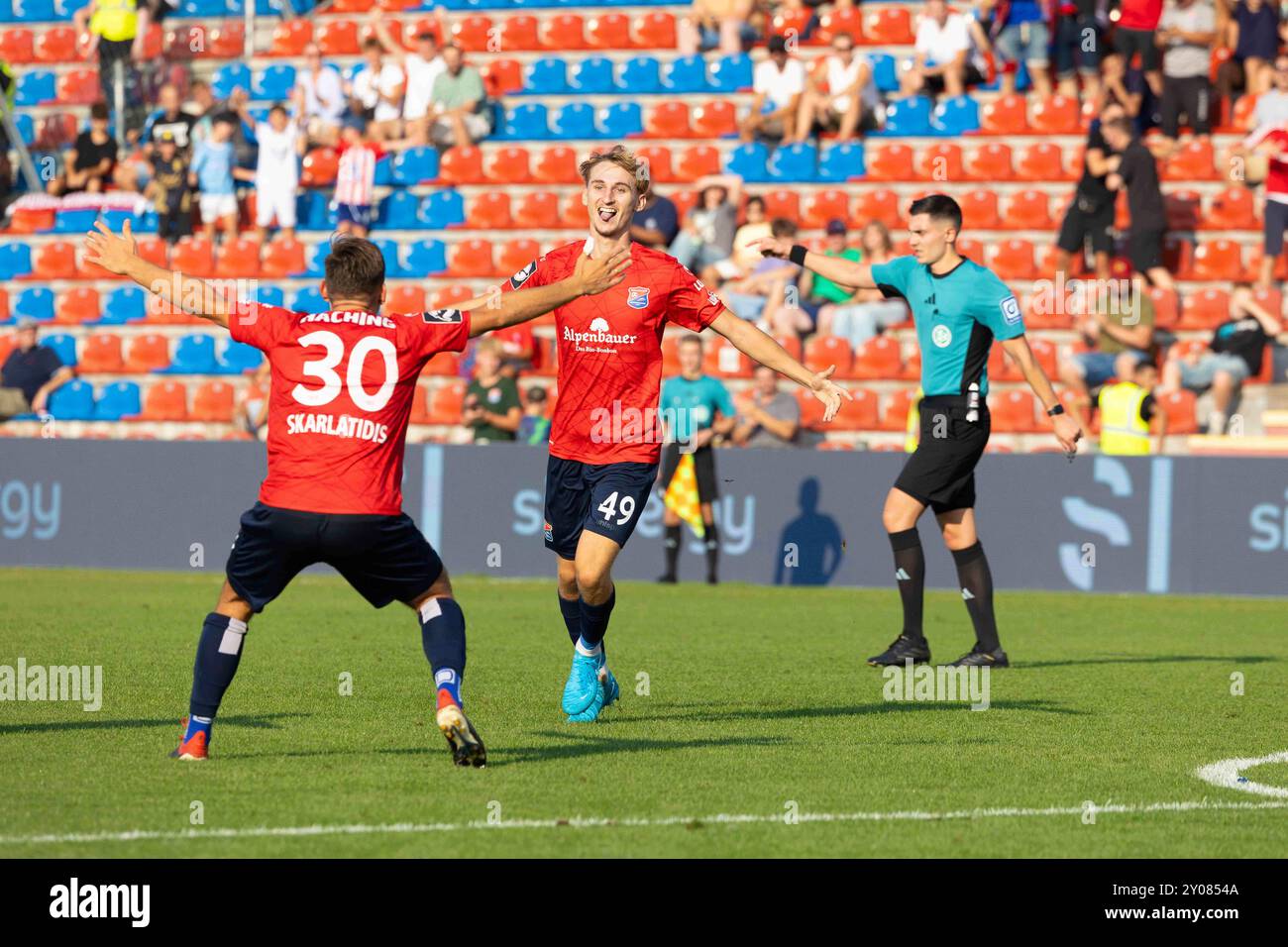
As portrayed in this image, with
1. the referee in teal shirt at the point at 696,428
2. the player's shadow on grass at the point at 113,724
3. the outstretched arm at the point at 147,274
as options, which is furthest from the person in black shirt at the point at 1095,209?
the outstretched arm at the point at 147,274

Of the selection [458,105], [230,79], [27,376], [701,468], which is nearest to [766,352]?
[701,468]

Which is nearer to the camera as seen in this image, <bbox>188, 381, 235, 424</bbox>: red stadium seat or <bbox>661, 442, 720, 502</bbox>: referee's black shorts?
<bbox>661, 442, 720, 502</bbox>: referee's black shorts

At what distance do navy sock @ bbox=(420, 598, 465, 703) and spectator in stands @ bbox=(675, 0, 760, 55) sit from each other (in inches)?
729

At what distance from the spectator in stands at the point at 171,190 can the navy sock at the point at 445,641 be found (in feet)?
59.6

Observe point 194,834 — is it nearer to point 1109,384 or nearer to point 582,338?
point 582,338

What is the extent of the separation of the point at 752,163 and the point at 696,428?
5.92 metres

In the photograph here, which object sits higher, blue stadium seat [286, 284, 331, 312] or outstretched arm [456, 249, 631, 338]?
blue stadium seat [286, 284, 331, 312]

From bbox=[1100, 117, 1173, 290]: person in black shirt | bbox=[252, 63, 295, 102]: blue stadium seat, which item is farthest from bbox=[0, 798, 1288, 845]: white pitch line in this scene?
bbox=[252, 63, 295, 102]: blue stadium seat

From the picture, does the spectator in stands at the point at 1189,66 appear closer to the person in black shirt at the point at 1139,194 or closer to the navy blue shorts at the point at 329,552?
the person in black shirt at the point at 1139,194

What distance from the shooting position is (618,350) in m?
9.22

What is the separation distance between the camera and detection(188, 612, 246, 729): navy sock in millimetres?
7473

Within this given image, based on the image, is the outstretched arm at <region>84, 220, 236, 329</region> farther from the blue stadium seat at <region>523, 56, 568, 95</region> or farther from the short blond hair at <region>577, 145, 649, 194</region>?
the blue stadium seat at <region>523, 56, 568, 95</region>

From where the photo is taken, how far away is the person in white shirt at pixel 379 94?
25.3 m

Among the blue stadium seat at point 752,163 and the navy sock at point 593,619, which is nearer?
the navy sock at point 593,619
